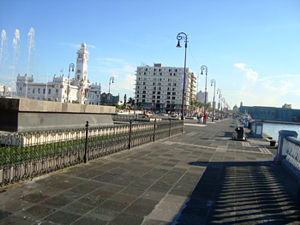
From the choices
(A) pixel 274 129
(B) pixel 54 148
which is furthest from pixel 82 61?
(B) pixel 54 148

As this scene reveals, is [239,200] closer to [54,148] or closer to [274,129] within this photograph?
[54,148]

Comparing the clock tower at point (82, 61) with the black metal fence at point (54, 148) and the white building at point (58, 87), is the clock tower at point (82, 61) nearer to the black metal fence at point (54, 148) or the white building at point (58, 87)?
the white building at point (58, 87)

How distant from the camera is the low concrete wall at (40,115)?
10328 millimetres

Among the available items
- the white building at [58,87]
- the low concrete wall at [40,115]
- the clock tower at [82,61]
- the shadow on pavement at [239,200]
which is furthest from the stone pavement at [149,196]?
the clock tower at [82,61]

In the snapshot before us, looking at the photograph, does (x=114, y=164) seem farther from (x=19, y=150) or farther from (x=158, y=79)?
(x=158, y=79)

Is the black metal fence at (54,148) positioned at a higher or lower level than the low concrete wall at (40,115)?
lower

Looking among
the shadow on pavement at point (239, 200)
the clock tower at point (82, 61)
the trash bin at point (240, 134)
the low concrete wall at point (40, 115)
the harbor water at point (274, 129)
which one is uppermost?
the clock tower at point (82, 61)

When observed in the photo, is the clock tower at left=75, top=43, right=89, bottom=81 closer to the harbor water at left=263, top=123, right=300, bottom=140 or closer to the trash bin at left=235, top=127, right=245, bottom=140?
the harbor water at left=263, top=123, right=300, bottom=140

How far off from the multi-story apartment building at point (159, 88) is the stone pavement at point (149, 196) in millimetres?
113009

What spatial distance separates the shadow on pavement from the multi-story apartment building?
11279 cm

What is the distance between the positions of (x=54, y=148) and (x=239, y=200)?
473 centimetres

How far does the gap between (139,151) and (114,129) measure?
1931mm

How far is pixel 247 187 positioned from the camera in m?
6.46

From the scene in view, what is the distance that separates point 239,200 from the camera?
5418 mm
